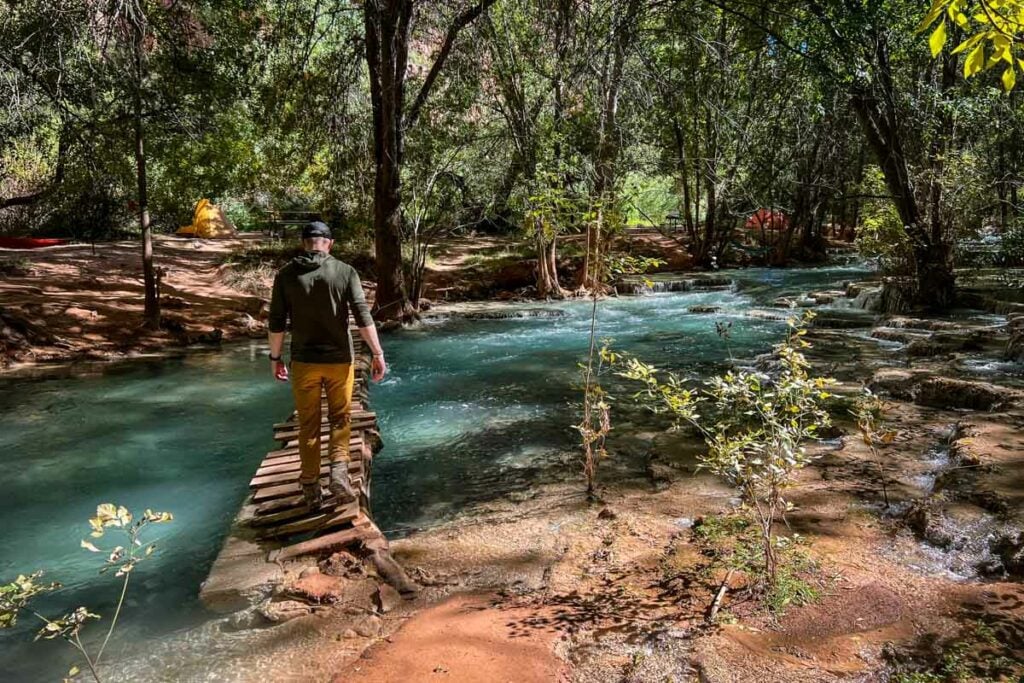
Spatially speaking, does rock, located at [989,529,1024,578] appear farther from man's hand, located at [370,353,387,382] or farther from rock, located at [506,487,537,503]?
man's hand, located at [370,353,387,382]

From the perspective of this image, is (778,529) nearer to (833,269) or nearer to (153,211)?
(833,269)

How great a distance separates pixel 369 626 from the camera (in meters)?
3.11

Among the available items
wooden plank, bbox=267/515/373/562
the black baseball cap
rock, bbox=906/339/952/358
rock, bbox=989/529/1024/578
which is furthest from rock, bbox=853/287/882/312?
wooden plank, bbox=267/515/373/562

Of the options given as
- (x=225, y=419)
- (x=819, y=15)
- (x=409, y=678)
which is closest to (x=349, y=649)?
(x=409, y=678)

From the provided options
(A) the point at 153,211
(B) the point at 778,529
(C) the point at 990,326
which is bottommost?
(B) the point at 778,529

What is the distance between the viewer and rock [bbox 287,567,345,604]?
3.35m

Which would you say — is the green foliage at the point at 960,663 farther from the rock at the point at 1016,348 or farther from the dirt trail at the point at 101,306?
the dirt trail at the point at 101,306

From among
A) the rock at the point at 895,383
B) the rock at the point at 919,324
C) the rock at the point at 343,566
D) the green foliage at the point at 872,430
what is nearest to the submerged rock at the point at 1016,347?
the rock at the point at 919,324

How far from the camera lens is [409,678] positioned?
254 cm

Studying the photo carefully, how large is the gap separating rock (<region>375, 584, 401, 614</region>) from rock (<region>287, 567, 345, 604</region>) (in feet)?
0.71

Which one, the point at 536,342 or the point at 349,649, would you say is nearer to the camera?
the point at 349,649

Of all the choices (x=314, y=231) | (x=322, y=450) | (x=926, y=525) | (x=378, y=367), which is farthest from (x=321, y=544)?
(x=926, y=525)

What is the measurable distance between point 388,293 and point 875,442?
986 cm

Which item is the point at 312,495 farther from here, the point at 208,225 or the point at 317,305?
the point at 208,225
